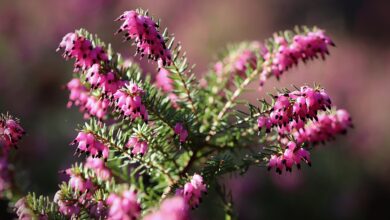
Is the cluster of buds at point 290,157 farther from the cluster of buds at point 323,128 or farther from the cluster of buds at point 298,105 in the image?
the cluster of buds at point 323,128

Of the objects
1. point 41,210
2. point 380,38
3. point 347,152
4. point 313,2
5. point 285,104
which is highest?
point 313,2

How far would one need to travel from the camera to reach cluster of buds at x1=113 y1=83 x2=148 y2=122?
5.17 feet

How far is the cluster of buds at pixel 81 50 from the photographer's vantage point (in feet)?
5.24

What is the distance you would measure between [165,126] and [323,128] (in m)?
0.65

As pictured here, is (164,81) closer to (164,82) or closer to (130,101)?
(164,82)

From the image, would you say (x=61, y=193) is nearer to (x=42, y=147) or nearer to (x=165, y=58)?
(x=165, y=58)

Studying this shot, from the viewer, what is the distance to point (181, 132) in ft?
5.71

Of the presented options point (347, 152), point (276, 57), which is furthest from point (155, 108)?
point (347, 152)

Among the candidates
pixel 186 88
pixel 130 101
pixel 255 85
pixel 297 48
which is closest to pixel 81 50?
pixel 130 101

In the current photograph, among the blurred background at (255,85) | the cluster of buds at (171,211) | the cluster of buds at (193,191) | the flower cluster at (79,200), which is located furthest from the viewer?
the blurred background at (255,85)

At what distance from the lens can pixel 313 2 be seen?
32.0 feet

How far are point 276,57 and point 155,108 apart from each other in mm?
594

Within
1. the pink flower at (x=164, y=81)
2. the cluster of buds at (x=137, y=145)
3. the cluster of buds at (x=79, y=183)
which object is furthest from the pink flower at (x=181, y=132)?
the pink flower at (x=164, y=81)

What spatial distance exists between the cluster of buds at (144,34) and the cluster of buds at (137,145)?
10.3 inches
